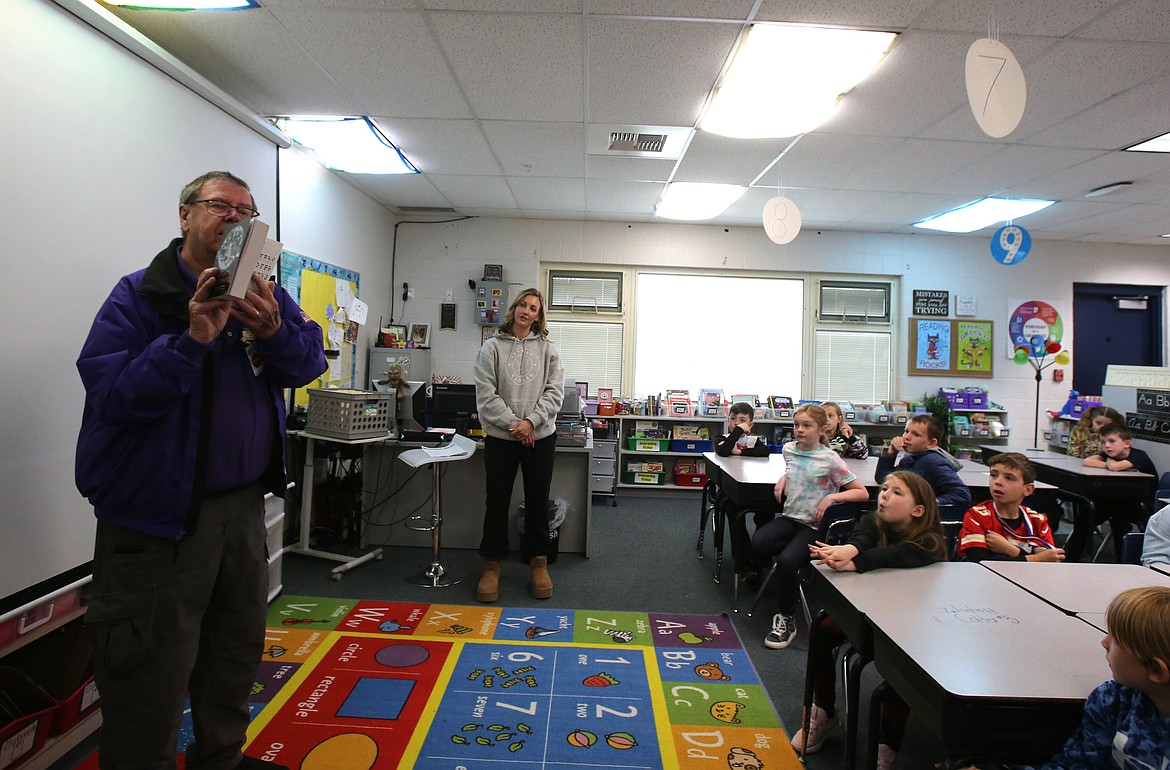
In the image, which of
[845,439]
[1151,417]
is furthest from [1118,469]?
[845,439]

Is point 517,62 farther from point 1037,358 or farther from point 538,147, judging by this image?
point 1037,358

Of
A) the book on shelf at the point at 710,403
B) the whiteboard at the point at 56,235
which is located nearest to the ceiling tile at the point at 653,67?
the whiteboard at the point at 56,235

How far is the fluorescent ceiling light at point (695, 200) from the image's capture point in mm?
4531

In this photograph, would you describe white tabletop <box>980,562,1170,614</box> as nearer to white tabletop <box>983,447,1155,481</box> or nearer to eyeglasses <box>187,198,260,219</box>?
white tabletop <box>983,447,1155,481</box>

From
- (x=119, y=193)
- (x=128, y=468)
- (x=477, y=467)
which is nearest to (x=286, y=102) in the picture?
(x=119, y=193)

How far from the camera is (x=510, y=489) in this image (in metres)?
3.08

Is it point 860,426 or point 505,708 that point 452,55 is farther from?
point 860,426

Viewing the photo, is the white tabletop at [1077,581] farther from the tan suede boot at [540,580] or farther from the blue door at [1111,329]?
the blue door at [1111,329]

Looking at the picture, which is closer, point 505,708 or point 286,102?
point 505,708

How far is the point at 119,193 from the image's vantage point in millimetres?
2068

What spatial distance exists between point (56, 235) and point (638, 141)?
9.70 ft

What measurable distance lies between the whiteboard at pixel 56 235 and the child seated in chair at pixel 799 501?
2830 mm

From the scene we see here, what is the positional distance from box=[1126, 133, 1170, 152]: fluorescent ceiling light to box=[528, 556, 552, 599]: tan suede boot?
4.32 meters

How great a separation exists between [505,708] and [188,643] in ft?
3.75
